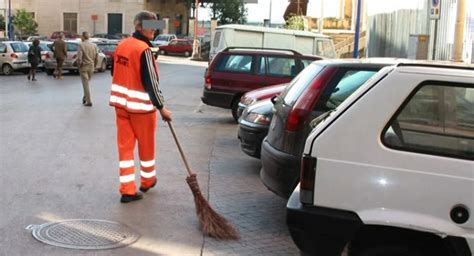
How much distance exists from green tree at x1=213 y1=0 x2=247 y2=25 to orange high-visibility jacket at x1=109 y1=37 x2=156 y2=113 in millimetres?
65683

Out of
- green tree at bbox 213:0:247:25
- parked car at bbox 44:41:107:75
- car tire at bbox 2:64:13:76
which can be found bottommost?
car tire at bbox 2:64:13:76

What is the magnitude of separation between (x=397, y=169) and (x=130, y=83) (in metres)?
3.55

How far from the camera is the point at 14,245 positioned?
16.4 ft

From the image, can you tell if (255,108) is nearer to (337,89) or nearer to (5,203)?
(337,89)

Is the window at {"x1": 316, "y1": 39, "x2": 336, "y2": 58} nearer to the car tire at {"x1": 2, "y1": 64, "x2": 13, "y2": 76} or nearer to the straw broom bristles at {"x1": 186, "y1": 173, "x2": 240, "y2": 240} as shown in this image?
the car tire at {"x1": 2, "y1": 64, "x2": 13, "y2": 76}

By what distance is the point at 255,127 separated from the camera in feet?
25.0

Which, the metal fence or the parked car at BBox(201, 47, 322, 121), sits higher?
the metal fence

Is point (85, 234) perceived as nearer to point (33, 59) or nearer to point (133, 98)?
point (133, 98)

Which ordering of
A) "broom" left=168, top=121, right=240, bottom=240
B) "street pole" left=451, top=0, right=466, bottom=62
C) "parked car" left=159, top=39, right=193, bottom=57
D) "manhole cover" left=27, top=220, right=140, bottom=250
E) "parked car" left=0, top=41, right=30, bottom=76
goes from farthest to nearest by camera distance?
1. "parked car" left=159, top=39, right=193, bottom=57
2. "parked car" left=0, top=41, right=30, bottom=76
3. "street pole" left=451, top=0, right=466, bottom=62
4. "broom" left=168, top=121, right=240, bottom=240
5. "manhole cover" left=27, top=220, right=140, bottom=250

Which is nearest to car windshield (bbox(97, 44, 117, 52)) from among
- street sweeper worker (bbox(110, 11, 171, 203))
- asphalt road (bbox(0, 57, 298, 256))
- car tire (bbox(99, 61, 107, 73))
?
car tire (bbox(99, 61, 107, 73))

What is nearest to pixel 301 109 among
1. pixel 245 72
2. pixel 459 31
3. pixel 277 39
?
pixel 459 31

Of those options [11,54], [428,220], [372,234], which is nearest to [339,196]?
[372,234]

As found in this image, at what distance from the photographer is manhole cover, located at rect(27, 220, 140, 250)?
200 inches

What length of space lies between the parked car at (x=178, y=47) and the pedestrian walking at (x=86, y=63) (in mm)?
36384
